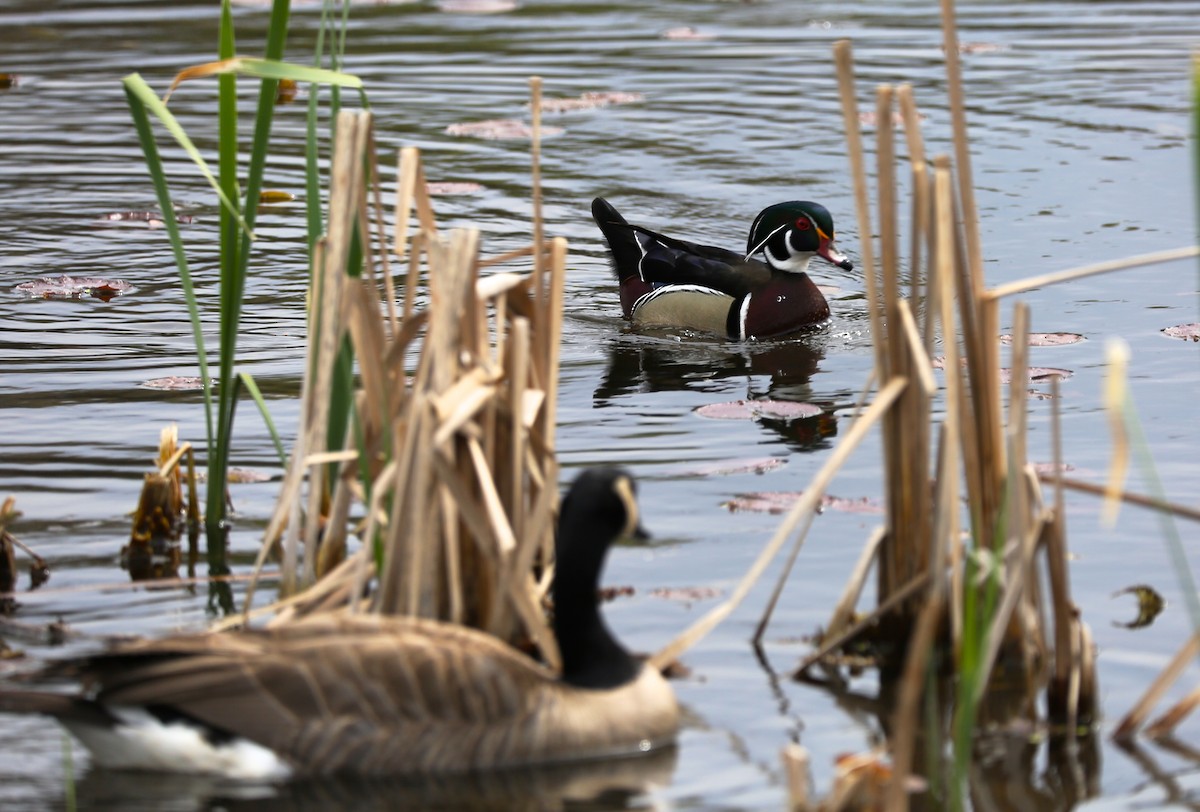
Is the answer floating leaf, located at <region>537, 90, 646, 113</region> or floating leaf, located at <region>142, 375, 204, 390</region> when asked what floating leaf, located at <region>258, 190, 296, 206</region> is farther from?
floating leaf, located at <region>142, 375, 204, 390</region>

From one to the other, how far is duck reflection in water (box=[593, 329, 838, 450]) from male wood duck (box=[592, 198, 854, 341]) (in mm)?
179

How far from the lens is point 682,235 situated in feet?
46.3

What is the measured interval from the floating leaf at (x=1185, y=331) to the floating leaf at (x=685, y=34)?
11.4m

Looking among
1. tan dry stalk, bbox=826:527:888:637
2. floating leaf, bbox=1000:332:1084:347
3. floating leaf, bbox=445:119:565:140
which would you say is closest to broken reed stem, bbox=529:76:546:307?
tan dry stalk, bbox=826:527:888:637

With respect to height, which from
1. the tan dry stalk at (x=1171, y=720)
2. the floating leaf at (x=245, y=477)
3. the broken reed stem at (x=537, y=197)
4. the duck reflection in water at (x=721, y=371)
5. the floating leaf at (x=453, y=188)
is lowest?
the tan dry stalk at (x=1171, y=720)

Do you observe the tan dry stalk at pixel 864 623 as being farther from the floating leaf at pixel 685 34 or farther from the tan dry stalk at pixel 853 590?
the floating leaf at pixel 685 34

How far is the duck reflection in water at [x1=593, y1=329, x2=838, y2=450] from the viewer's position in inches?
358

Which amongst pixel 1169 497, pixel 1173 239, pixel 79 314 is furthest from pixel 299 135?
pixel 1169 497

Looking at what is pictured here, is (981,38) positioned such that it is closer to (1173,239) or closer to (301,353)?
(1173,239)

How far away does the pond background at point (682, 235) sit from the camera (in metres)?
6.21

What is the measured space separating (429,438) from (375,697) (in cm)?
77

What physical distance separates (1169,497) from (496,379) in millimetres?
3198

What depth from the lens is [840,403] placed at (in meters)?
9.55

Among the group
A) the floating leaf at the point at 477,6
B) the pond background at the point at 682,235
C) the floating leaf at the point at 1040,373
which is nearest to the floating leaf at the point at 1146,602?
the pond background at the point at 682,235
